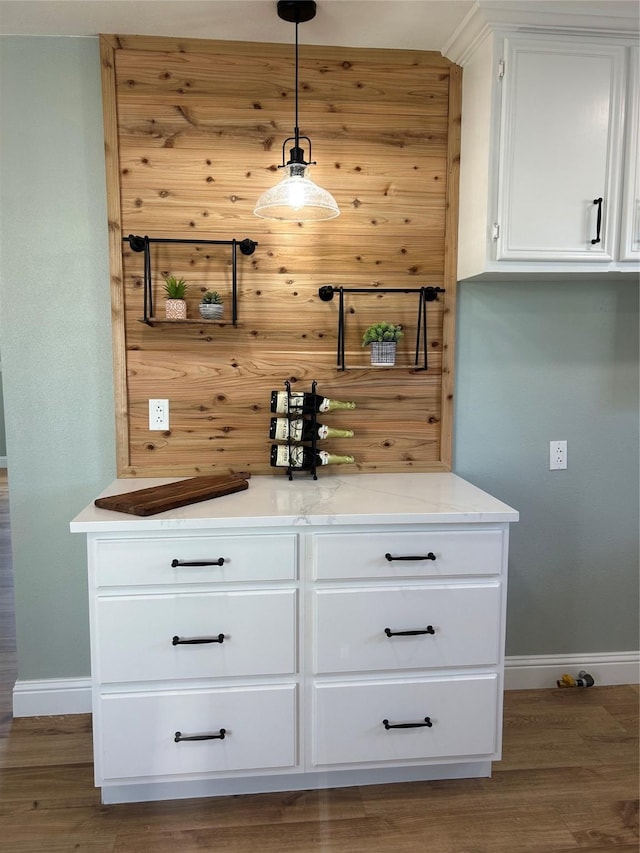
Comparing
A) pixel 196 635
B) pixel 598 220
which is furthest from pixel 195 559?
pixel 598 220

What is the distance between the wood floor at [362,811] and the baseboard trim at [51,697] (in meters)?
0.09

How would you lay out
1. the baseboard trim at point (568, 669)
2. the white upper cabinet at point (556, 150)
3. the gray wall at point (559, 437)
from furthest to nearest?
the baseboard trim at point (568, 669) → the gray wall at point (559, 437) → the white upper cabinet at point (556, 150)

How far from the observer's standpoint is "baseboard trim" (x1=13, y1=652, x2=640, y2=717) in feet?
7.50

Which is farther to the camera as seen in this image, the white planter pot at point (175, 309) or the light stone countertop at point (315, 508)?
the white planter pot at point (175, 309)

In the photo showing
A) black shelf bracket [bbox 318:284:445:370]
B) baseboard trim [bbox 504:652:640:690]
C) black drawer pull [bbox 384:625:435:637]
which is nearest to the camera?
black drawer pull [bbox 384:625:435:637]

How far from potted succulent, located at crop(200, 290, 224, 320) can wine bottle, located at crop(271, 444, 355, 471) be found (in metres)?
0.51

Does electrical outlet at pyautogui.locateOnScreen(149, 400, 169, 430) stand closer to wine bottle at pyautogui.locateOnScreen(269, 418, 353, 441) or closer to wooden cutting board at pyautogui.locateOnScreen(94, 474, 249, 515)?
wooden cutting board at pyautogui.locateOnScreen(94, 474, 249, 515)

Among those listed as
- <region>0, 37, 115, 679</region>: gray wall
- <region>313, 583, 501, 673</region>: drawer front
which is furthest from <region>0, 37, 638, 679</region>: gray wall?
<region>313, 583, 501, 673</region>: drawer front

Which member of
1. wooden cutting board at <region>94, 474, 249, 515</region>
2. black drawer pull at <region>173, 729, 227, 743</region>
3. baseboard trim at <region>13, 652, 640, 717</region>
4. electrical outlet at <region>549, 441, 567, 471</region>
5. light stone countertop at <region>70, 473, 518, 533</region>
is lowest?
baseboard trim at <region>13, 652, 640, 717</region>

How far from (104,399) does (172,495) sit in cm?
58

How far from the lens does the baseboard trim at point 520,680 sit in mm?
2285

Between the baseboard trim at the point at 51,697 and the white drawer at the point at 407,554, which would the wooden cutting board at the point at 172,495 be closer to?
the white drawer at the point at 407,554

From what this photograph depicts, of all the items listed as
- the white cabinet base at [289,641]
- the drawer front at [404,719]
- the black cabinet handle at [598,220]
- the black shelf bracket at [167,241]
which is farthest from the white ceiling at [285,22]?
the drawer front at [404,719]

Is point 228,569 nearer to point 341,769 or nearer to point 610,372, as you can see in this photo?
point 341,769
